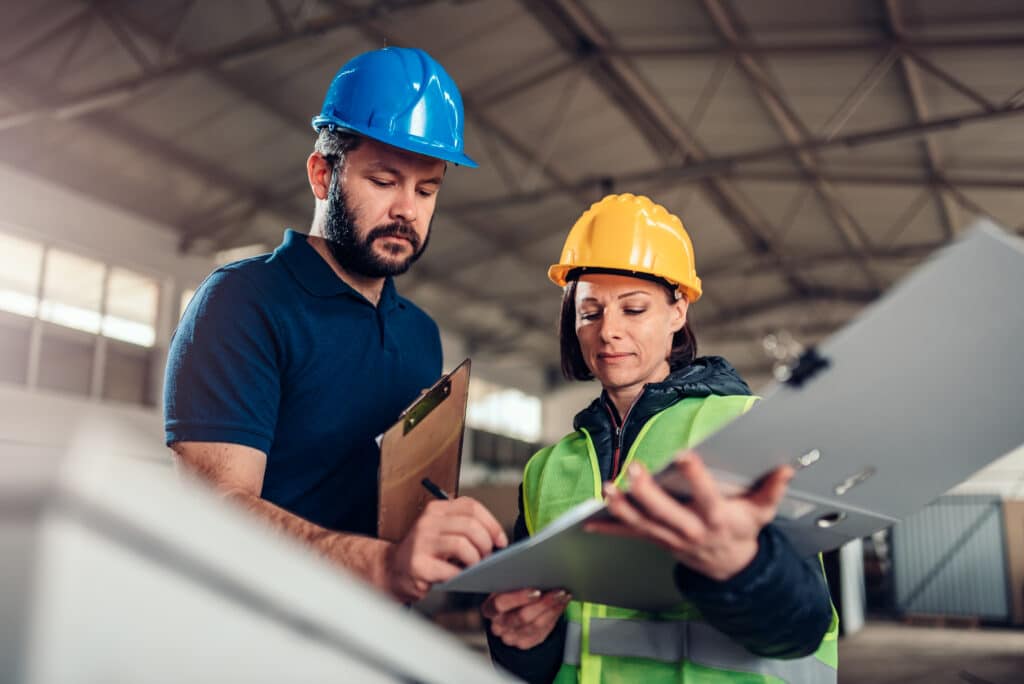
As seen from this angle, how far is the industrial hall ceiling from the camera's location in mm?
7703

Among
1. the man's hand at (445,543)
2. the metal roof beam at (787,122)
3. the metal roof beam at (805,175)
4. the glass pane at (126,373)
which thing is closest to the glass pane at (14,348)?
the glass pane at (126,373)

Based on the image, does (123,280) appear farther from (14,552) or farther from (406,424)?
(14,552)

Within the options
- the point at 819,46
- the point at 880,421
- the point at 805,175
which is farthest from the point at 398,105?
the point at 805,175

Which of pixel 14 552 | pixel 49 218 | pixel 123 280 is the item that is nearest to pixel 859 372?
pixel 14 552

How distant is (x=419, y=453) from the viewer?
1.47 meters

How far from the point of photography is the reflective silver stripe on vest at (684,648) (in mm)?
1331

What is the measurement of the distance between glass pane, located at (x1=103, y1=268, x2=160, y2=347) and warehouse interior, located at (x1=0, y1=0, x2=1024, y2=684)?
31 millimetres

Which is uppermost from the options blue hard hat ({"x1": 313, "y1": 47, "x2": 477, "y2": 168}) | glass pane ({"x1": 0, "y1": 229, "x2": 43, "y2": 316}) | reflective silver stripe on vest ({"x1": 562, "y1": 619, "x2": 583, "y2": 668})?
glass pane ({"x1": 0, "y1": 229, "x2": 43, "y2": 316})

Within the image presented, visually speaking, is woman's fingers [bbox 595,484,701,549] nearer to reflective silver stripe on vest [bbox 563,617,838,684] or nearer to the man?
reflective silver stripe on vest [bbox 563,617,838,684]

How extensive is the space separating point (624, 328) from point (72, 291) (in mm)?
10028

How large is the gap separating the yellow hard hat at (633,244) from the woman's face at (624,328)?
0.04 metres

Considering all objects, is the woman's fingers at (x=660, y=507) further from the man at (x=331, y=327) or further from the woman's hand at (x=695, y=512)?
the man at (x=331, y=327)

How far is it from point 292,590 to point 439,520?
69 cm

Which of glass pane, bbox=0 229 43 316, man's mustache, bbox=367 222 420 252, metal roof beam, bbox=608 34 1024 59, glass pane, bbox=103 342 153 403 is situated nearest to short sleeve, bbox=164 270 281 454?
man's mustache, bbox=367 222 420 252
